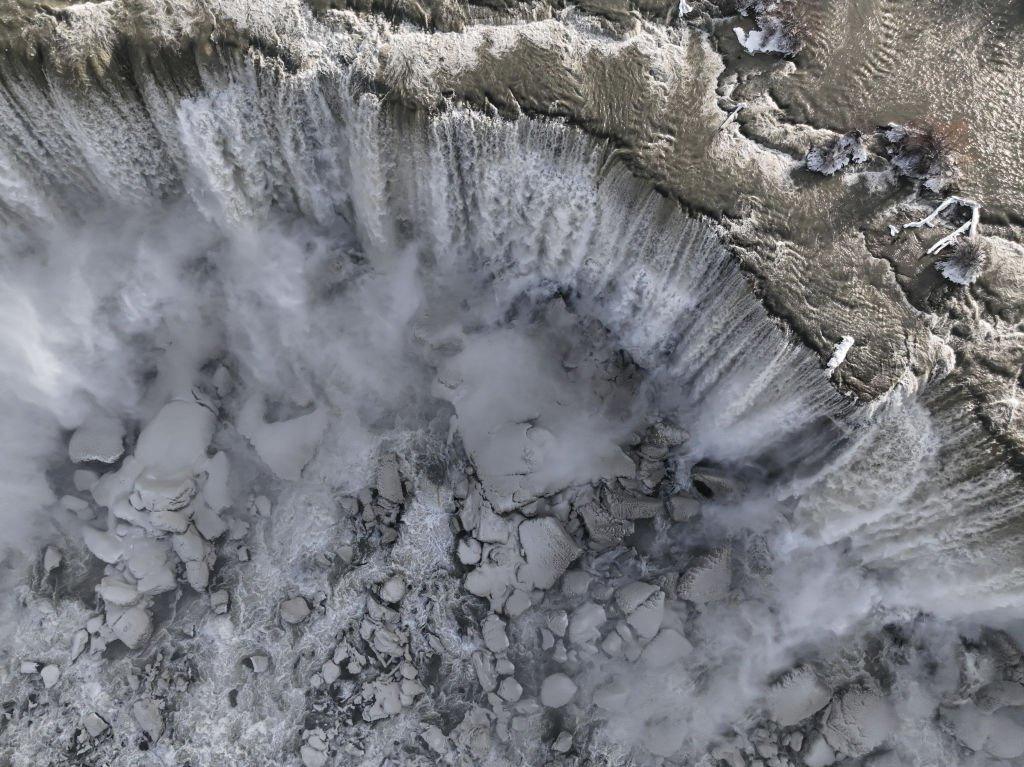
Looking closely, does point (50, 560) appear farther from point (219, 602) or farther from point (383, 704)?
point (383, 704)

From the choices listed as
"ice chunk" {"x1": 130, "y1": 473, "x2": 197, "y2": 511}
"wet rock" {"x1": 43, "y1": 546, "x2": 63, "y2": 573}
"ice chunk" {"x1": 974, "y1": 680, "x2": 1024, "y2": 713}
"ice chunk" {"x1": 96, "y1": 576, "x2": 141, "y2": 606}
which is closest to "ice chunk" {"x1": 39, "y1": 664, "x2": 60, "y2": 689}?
"ice chunk" {"x1": 96, "y1": 576, "x2": 141, "y2": 606}

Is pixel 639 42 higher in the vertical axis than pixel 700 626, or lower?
higher

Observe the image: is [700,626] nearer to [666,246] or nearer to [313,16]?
[666,246]

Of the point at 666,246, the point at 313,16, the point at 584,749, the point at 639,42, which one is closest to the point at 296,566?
the point at 584,749

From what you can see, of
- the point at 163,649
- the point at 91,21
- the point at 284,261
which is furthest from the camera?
the point at 284,261

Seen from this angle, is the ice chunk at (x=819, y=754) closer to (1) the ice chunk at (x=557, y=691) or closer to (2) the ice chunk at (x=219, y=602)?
(1) the ice chunk at (x=557, y=691)

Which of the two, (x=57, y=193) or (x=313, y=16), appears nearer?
(x=313, y=16)

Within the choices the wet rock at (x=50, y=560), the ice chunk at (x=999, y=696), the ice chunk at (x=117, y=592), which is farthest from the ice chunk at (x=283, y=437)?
the ice chunk at (x=999, y=696)
